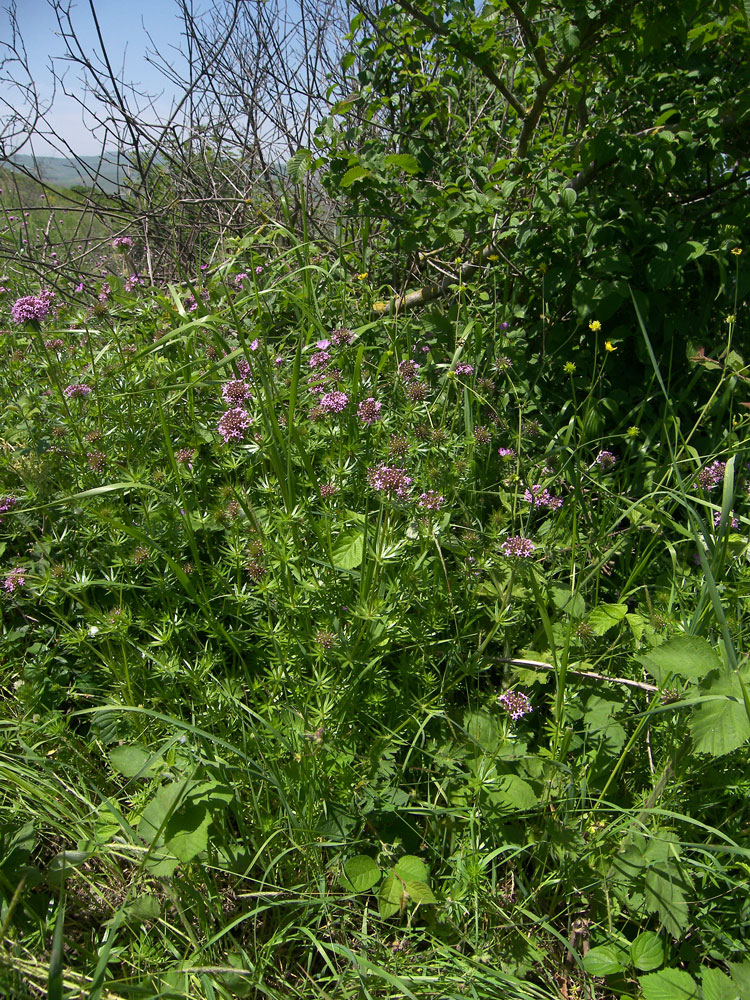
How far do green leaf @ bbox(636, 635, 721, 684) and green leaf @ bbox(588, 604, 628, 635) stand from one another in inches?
21.0

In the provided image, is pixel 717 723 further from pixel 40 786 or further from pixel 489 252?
pixel 489 252

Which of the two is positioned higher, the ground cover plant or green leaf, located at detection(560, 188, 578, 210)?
green leaf, located at detection(560, 188, 578, 210)

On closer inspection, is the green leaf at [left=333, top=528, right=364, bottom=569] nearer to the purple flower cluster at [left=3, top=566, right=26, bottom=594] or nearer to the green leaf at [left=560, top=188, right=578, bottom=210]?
the purple flower cluster at [left=3, top=566, right=26, bottom=594]

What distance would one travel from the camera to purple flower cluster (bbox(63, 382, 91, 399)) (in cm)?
233

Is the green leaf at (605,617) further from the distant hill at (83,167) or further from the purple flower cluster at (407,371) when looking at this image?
the distant hill at (83,167)

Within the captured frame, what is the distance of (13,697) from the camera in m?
1.99

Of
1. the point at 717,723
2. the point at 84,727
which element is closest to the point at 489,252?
the point at 717,723

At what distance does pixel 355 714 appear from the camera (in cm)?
170

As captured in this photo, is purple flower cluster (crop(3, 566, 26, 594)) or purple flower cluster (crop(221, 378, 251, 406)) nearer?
purple flower cluster (crop(221, 378, 251, 406))

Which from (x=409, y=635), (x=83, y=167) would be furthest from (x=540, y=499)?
(x=83, y=167)

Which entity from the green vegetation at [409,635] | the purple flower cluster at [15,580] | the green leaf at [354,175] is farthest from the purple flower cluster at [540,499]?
the purple flower cluster at [15,580]

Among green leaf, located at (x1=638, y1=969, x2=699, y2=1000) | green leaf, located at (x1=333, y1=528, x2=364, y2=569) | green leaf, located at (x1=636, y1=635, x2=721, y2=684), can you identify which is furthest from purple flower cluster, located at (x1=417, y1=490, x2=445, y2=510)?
green leaf, located at (x1=638, y1=969, x2=699, y2=1000)

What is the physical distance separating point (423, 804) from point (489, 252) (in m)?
2.55

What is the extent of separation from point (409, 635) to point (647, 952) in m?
0.88
